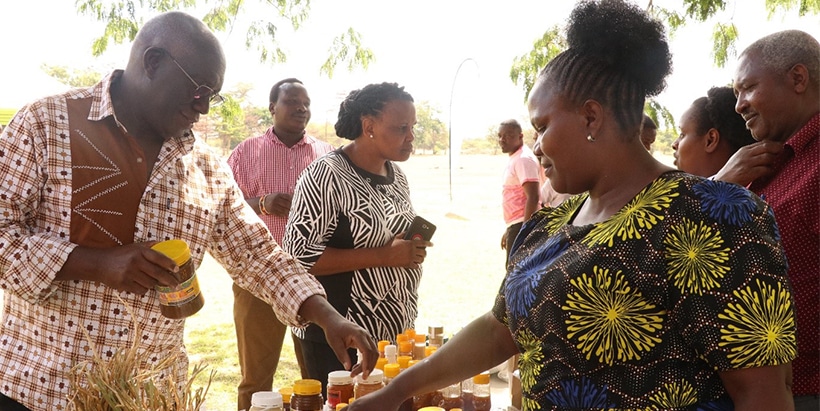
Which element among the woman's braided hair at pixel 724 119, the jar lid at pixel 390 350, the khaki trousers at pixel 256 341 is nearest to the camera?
the jar lid at pixel 390 350

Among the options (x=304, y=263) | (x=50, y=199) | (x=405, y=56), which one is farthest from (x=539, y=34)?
(x=405, y=56)

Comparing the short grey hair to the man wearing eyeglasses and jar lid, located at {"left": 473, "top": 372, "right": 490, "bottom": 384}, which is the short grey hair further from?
the man wearing eyeglasses

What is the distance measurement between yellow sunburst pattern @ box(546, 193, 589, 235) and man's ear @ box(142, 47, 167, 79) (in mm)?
1263

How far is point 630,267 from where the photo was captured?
1229 millimetres

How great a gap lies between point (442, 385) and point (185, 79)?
119 centimetres

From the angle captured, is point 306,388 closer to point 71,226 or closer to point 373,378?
point 373,378

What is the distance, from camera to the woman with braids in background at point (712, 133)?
2625 mm

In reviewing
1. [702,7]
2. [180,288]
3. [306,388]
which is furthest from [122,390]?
[702,7]

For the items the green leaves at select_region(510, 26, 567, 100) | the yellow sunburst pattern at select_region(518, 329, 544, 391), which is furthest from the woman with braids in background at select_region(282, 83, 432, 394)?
Result: the green leaves at select_region(510, 26, 567, 100)

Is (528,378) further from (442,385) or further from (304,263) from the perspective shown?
(304,263)

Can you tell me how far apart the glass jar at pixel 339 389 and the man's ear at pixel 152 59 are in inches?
43.1

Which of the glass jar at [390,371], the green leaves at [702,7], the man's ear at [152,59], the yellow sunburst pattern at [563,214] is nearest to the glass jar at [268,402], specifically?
the glass jar at [390,371]

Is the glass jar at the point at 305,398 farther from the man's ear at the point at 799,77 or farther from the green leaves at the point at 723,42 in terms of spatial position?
the green leaves at the point at 723,42

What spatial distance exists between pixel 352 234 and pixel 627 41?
5.86 feet
